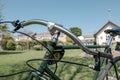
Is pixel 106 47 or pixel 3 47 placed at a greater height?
pixel 106 47

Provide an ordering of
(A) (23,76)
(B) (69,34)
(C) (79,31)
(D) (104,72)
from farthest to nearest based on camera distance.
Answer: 1. (C) (79,31)
2. (A) (23,76)
3. (D) (104,72)
4. (B) (69,34)

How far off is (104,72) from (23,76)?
5.77 m

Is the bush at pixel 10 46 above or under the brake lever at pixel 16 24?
under

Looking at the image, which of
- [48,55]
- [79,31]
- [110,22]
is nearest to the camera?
[48,55]

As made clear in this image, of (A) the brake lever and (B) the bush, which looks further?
(B) the bush

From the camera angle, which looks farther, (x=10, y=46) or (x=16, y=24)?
(x=10, y=46)

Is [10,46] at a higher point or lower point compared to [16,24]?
lower

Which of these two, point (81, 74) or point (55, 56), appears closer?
point (55, 56)

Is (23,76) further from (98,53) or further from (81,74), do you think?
(98,53)

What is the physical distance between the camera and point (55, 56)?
231 cm

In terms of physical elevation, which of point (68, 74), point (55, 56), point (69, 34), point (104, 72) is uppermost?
point (69, 34)

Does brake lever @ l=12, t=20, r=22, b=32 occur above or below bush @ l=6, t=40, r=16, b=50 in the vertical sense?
Answer: above

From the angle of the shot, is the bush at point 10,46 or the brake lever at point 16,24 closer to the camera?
the brake lever at point 16,24

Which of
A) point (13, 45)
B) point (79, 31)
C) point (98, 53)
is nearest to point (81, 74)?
point (98, 53)
